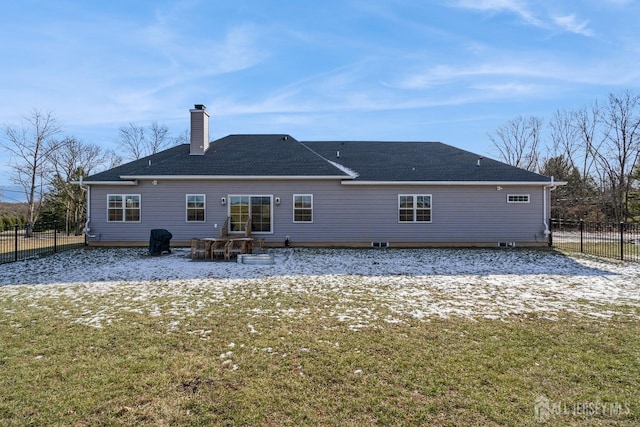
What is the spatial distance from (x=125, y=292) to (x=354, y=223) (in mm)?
8498

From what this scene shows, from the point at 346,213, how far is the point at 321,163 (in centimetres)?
225

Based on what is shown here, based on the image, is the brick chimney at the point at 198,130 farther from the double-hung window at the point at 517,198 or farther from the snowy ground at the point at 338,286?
the double-hung window at the point at 517,198

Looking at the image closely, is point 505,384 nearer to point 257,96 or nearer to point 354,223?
point 354,223

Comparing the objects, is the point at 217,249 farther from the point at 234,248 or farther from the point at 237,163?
the point at 237,163

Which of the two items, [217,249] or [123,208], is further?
[123,208]

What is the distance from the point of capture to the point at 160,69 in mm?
13312

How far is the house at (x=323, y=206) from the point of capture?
12.8 m

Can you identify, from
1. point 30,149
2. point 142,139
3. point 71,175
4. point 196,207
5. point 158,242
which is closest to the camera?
point 158,242

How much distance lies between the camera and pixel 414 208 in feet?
42.7

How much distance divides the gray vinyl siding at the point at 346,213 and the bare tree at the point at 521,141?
20.0 meters

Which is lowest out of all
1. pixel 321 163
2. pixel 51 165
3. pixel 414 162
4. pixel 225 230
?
pixel 225 230

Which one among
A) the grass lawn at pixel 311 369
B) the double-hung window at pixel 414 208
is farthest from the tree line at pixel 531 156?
the grass lawn at pixel 311 369

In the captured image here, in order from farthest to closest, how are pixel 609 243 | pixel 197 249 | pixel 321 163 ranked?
pixel 609 243
pixel 321 163
pixel 197 249

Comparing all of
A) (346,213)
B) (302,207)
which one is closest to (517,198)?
(346,213)
